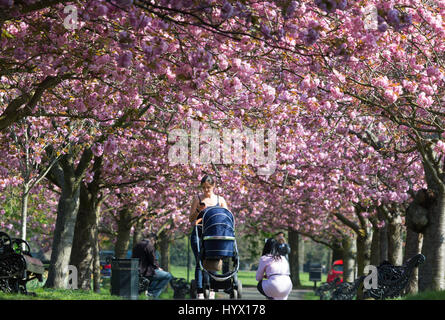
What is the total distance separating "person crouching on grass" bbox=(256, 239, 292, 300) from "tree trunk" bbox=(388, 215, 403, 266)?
1128 cm

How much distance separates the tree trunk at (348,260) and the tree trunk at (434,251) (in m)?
18.0

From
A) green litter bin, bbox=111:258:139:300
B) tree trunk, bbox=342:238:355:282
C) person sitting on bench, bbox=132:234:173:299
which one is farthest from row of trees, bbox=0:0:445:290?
tree trunk, bbox=342:238:355:282

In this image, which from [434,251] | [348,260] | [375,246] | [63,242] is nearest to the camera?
[434,251]

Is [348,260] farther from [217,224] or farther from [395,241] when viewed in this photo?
[217,224]

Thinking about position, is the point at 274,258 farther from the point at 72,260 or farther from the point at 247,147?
the point at 72,260

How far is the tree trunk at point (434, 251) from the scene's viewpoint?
1497 centimetres

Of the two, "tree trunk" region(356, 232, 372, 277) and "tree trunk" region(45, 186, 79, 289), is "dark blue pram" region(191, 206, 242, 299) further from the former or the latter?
Answer: "tree trunk" region(356, 232, 372, 277)

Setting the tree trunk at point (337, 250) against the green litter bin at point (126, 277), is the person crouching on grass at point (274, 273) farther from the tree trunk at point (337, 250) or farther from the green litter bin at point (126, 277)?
the tree trunk at point (337, 250)

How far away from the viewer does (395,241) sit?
21.4m

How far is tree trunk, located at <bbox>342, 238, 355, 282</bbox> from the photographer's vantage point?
34.1m

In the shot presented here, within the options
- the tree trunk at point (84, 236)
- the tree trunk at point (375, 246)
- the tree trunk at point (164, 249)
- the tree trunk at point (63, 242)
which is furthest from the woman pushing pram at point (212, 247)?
the tree trunk at point (164, 249)

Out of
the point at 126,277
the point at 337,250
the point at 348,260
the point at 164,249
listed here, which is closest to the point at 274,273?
the point at 126,277

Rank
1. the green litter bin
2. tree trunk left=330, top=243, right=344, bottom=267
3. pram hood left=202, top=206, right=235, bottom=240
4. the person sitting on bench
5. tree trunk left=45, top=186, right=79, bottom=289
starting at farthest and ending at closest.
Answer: tree trunk left=330, top=243, right=344, bottom=267 < tree trunk left=45, top=186, right=79, bottom=289 < the person sitting on bench < the green litter bin < pram hood left=202, top=206, right=235, bottom=240

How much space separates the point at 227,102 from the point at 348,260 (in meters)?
21.5
